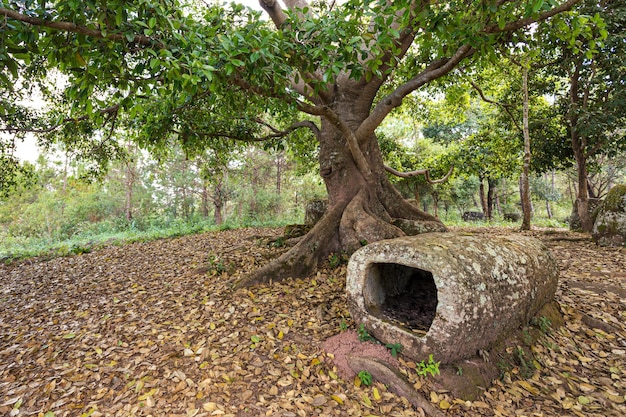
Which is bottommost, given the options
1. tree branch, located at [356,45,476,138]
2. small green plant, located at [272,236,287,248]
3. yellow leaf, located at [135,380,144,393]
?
yellow leaf, located at [135,380,144,393]

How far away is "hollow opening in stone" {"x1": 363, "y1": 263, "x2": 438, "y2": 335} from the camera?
3.18m

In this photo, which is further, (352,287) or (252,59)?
(352,287)

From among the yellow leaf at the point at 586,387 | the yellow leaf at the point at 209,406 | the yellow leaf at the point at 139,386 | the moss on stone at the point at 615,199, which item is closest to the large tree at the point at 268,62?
the yellow leaf at the point at 139,386

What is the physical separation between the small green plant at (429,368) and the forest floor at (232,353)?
7 cm

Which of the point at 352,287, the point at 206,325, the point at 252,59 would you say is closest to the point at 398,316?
the point at 352,287

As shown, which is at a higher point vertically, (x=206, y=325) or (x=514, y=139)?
(x=514, y=139)

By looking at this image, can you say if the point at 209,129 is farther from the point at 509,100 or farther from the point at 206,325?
the point at 509,100

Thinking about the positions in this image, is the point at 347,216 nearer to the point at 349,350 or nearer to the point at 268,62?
the point at 349,350

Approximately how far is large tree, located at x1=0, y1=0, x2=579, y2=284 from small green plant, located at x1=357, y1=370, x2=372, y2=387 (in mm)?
2159

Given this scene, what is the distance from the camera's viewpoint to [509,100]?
9.68 m

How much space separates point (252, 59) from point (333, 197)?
3748 millimetres

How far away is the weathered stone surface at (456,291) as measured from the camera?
256 cm

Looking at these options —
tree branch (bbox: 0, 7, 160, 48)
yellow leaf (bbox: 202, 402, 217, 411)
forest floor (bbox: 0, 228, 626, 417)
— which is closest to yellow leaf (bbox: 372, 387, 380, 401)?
forest floor (bbox: 0, 228, 626, 417)

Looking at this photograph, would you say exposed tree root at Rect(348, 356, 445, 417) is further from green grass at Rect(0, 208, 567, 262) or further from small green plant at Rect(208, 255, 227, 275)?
green grass at Rect(0, 208, 567, 262)
